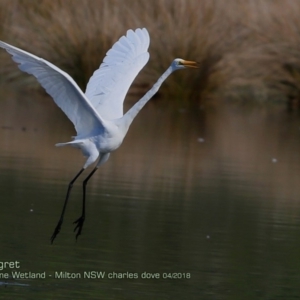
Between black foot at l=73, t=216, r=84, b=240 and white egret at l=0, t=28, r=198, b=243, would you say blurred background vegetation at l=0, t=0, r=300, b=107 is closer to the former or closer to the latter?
white egret at l=0, t=28, r=198, b=243

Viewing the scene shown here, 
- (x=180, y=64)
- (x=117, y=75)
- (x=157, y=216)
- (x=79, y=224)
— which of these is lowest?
(x=157, y=216)

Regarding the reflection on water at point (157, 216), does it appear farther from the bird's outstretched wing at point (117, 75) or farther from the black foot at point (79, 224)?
the bird's outstretched wing at point (117, 75)

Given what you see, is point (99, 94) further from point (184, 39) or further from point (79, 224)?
point (184, 39)

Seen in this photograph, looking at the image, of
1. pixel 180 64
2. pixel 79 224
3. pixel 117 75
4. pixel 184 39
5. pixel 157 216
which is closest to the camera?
pixel 79 224

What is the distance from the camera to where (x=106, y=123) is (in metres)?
8.71

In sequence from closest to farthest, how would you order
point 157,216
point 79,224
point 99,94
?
point 79,224 → point 157,216 → point 99,94

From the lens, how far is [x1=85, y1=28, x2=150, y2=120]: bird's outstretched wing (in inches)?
368

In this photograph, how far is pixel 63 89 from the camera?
8406 millimetres

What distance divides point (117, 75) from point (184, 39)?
12382 millimetres

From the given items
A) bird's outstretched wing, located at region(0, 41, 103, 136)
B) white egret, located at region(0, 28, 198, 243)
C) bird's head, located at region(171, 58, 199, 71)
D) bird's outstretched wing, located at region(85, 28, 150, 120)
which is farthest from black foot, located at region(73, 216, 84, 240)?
bird's head, located at region(171, 58, 199, 71)

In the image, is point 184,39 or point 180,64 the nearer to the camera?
point 180,64

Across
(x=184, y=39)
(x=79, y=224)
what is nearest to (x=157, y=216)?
(x=79, y=224)

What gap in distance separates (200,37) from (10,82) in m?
4.17

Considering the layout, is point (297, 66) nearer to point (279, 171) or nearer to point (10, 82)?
point (10, 82)
